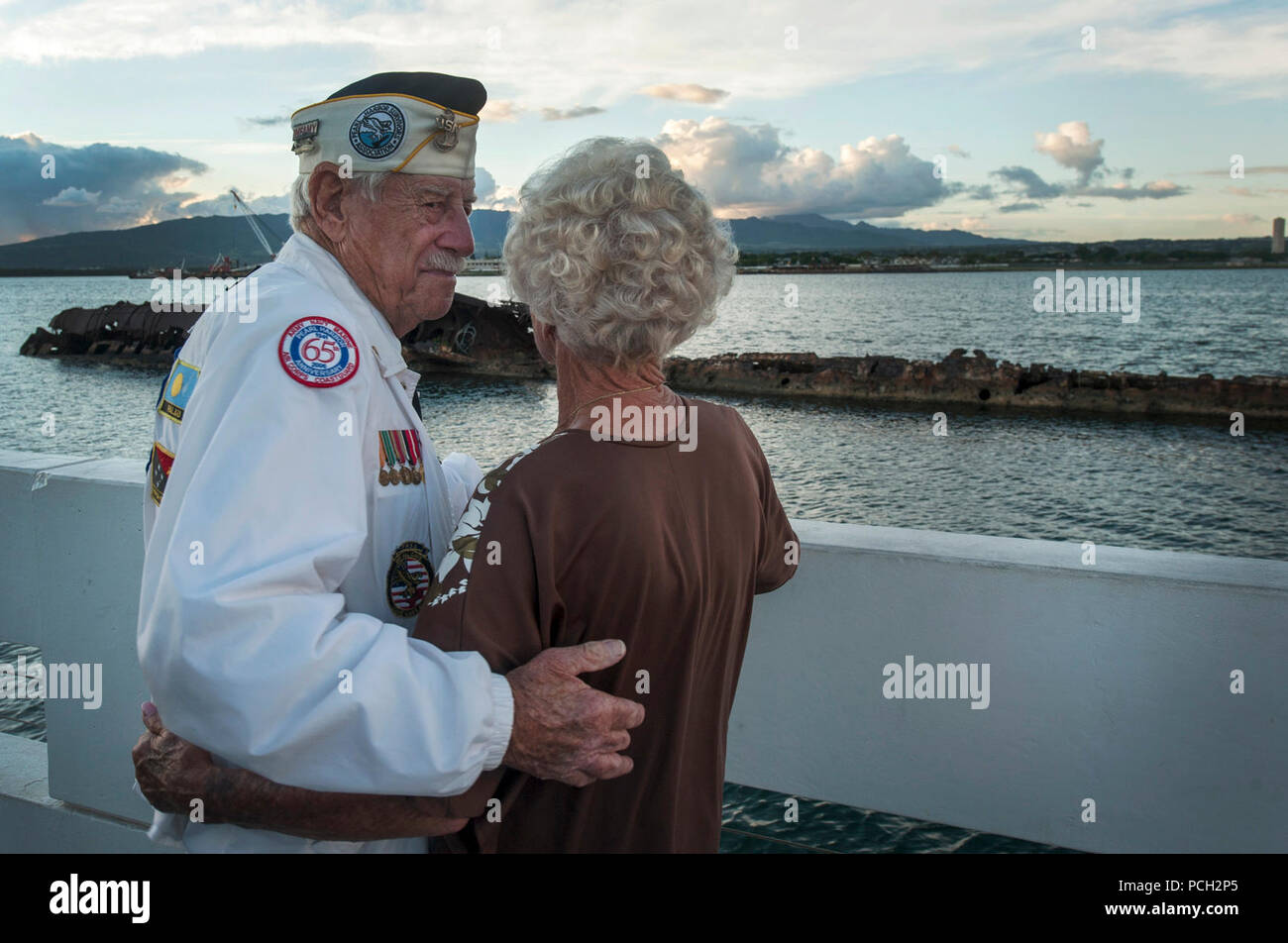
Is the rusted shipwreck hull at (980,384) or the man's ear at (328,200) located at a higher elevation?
the man's ear at (328,200)

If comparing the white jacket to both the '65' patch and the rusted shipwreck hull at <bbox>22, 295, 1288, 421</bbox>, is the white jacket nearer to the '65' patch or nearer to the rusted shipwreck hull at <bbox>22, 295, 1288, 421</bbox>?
the '65' patch

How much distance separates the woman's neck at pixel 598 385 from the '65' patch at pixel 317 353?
31cm

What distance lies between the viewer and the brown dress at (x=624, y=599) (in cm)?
133

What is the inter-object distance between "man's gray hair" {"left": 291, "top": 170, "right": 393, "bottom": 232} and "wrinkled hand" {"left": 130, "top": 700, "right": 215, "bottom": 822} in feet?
2.86

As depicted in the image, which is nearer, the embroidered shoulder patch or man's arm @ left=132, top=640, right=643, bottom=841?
man's arm @ left=132, top=640, right=643, bottom=841

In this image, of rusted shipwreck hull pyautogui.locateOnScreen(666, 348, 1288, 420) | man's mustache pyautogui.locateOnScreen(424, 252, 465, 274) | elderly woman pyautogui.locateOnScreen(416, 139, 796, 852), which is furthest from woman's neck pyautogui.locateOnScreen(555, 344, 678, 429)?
rusted shipwreck hull pyautogui.locateOnScreen(666, 348, 1288, 420)

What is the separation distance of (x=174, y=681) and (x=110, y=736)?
2005mm

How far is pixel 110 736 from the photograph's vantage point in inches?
113

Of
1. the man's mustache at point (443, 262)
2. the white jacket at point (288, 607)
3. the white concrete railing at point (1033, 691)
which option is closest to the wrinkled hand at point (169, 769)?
the white jacket at point (288, 607)

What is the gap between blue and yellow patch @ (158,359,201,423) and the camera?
150 centimetres

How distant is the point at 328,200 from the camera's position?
1.72 meters

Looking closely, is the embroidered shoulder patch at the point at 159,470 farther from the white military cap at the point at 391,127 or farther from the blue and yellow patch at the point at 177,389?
the white military cap at the point at 391,127
